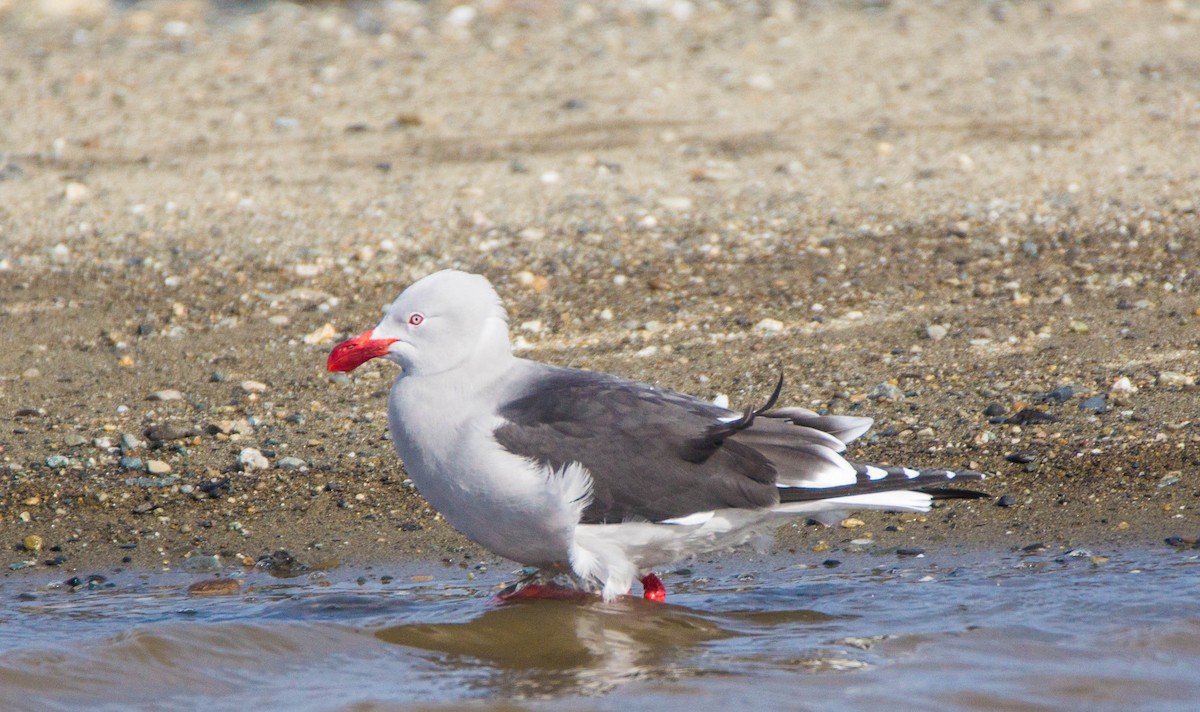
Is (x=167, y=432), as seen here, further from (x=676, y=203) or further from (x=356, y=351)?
(x=676, y=203)

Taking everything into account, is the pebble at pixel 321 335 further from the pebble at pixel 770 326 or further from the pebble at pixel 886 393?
the pebble at pixel 886 393

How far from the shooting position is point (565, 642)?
5438 millimetres

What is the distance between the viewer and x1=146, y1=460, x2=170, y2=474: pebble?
21.9 ft

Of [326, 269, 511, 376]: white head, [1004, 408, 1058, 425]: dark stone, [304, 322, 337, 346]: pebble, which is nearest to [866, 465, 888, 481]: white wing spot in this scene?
[326, 269, 511, 376]: white head

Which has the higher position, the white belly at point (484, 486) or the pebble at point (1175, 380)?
the pebble at point (1175, 380)

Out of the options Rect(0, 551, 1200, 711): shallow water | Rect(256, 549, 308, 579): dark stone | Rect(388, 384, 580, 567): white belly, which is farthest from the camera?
Rect(256, 549, 308, 579): dark stone

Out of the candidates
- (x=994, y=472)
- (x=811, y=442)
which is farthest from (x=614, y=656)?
(x=994, y=472)

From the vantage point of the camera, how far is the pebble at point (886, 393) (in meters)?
7.17

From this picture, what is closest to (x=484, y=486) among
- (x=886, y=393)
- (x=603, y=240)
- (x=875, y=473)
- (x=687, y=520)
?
(x=687, y=520)

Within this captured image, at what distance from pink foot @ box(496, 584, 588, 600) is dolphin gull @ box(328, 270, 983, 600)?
126 mm

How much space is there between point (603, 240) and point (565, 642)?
426 centimetres

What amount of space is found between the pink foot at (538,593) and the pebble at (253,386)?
7.62ft

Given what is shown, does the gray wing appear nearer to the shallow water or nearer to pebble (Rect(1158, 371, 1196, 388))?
the shallow water

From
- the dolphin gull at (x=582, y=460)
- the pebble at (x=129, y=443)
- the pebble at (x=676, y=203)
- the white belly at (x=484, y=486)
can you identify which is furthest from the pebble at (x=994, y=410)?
the pebble at (x=129, y=443)
